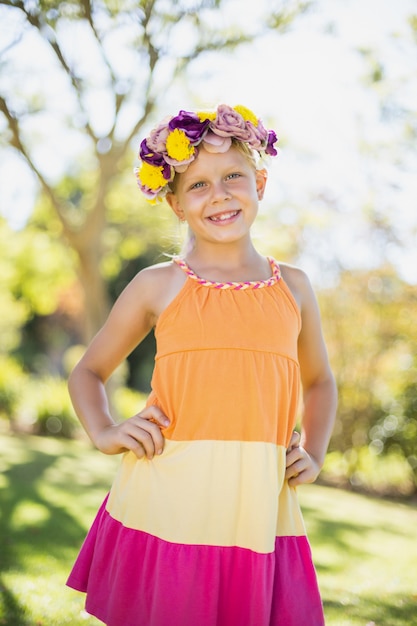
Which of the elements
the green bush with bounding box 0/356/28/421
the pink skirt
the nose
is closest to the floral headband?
the nose

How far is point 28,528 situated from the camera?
510 centimetres

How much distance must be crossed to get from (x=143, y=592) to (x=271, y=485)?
490mm

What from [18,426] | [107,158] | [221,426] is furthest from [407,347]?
[221,426]

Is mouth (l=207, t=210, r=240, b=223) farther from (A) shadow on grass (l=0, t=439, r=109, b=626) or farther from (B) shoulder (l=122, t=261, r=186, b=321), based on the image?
(A) shadow on grass (l=0, t=439, r=109, b=626)

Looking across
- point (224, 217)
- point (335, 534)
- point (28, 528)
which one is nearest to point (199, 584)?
point (224, 217)

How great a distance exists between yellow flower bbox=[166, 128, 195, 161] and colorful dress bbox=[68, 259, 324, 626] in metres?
0.44

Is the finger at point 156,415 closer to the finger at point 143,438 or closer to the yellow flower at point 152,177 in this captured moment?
the finger at point 143,438

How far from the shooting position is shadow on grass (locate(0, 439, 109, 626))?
11.7 ft

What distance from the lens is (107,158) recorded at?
33.5 ft

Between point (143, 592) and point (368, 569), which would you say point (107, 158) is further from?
point (143, 592)

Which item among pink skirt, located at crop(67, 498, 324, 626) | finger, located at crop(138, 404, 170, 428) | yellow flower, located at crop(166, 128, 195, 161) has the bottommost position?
pink skirt, located at crop(67, 498, 324, 626)

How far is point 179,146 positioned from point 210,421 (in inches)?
34.3

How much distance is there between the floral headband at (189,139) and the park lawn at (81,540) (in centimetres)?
219

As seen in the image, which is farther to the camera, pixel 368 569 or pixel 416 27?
pixel 416 27
